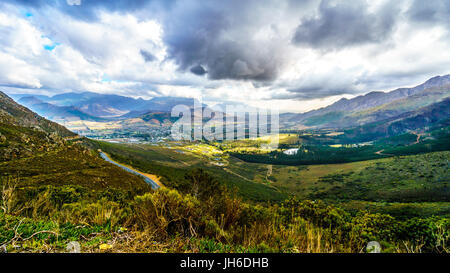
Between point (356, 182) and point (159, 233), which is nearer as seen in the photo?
point (159, 233)

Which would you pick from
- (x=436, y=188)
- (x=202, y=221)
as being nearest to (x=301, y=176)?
(x=436, y=188)

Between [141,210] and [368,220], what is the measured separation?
12090mm

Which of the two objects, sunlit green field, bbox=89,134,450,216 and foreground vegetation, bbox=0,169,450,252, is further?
sunlit green field, bbox=89,134,450,216

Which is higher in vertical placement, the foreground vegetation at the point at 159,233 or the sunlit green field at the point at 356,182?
the foreground vegetation at the point at 159,233

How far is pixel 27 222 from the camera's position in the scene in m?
3.70

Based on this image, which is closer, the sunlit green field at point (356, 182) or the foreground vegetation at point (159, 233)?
the foreground vegetation at point (159, 233)

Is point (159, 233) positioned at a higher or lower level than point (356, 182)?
higher

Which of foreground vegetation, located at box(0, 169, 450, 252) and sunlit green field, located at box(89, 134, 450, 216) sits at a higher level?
foreground vegetation, located at box(0, 169, 450, 252)
